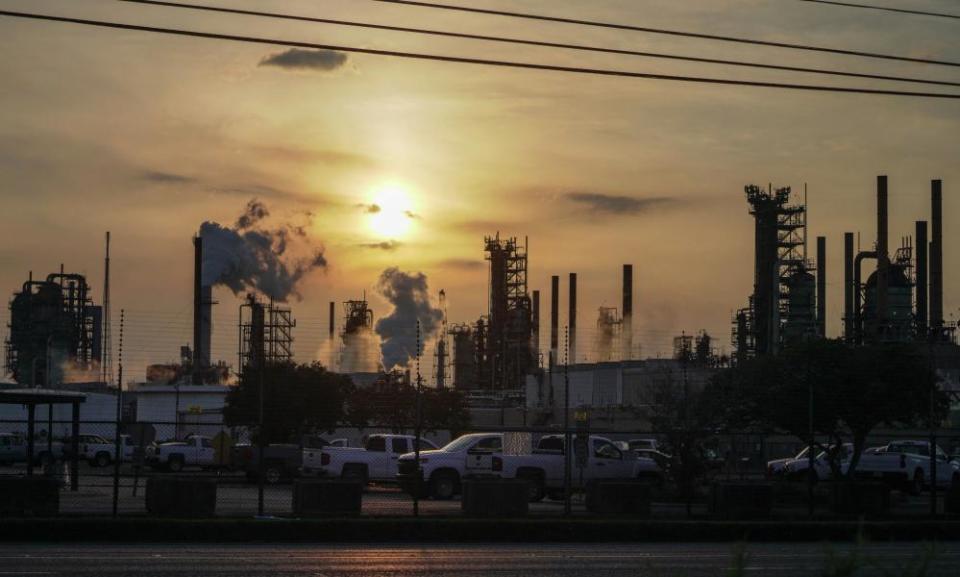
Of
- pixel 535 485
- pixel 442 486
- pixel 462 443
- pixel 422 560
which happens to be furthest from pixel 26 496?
pixel 535 485

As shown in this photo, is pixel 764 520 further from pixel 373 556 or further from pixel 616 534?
pixel 373 556

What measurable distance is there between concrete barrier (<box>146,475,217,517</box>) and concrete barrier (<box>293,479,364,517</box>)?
1658mm

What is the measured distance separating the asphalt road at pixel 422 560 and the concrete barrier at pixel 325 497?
431 centimetres

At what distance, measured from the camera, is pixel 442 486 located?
35906 millimetres

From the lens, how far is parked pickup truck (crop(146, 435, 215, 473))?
5397 cm

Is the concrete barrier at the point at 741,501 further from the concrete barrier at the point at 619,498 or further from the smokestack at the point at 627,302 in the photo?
the smokestack at the point at 627,302

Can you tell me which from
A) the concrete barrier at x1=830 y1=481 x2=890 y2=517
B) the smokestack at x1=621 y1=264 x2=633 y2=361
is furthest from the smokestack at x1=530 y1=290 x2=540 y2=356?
the concrete barrier at x1=830 y1=481 x2=890 y2=517

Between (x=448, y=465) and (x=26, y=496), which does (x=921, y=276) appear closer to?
(x=448, y=465)

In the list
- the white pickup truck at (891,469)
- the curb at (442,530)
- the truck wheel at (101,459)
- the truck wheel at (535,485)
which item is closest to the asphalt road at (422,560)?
the curb at (442,530)

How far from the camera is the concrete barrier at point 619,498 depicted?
2898 centimetres

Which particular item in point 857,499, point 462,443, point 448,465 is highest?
point 462,443

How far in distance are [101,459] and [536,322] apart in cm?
5143

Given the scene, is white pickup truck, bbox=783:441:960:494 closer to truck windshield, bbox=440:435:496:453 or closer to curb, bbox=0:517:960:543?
truck windshield, bbox=440:435:496:453

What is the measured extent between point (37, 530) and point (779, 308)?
229ft
